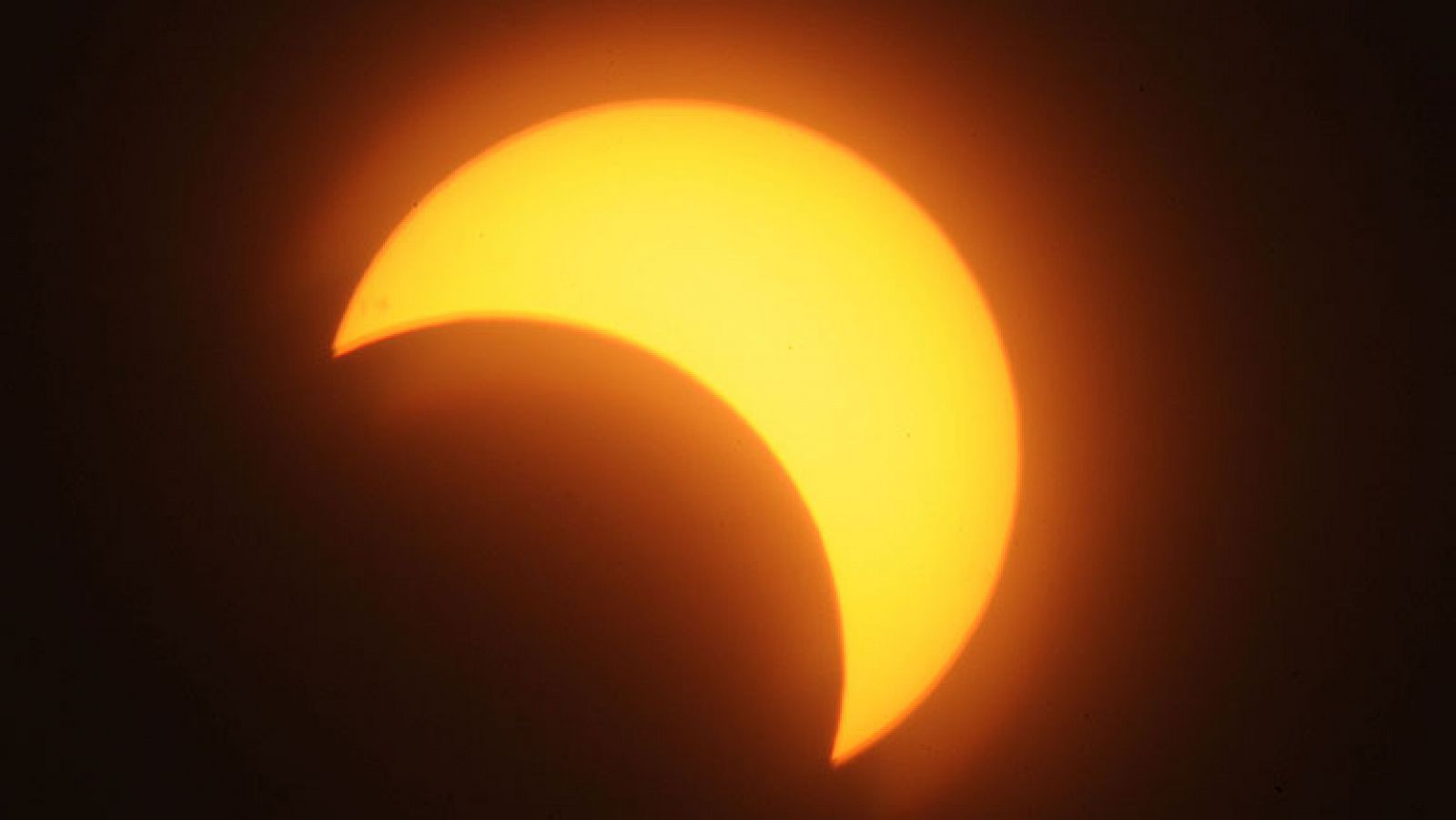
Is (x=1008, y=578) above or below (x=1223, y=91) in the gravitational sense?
below

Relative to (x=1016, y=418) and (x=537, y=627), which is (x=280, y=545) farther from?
(x=1016, y=418)

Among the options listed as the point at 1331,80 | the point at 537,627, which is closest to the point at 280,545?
the point at 537,627

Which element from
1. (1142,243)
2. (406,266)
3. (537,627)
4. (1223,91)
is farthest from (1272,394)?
(406,266)

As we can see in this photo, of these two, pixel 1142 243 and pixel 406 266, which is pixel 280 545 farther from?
pixel 1142 243

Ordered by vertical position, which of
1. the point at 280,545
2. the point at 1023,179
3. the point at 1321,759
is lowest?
the point at 1321,759

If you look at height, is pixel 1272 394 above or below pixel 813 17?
below

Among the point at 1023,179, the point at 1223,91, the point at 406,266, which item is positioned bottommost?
the point at 406,266
